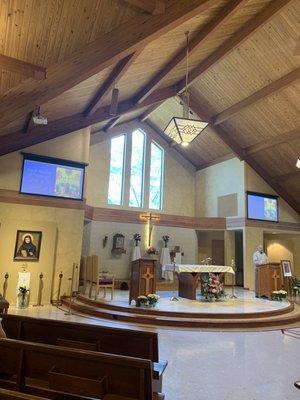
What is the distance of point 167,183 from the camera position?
12.3m

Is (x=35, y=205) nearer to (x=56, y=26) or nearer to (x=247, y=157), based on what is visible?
(x=56, y=26)

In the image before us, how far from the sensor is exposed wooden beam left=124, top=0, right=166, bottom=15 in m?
4.02

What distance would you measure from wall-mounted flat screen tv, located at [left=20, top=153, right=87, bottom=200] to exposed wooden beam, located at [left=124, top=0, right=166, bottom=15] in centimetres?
494

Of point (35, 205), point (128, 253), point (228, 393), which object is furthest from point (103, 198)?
point (228, 393)

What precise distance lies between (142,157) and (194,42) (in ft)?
19.9

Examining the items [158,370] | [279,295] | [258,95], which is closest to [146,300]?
[279,295]

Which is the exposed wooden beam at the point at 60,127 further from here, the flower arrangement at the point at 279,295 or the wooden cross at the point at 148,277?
the flower arrangement at the point at 279,295

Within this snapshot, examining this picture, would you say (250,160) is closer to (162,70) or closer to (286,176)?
(286,176)

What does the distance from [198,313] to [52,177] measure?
4922 millimetres

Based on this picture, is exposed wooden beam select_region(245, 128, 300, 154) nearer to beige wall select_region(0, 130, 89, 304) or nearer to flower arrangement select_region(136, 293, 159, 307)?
beige wall select_region(0, 130, 89, 304)

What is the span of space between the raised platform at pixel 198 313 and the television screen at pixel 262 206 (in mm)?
4443

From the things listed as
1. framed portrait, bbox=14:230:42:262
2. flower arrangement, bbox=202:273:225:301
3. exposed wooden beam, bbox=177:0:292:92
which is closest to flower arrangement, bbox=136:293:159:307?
flower arrangement, bbox=202:273:225:301

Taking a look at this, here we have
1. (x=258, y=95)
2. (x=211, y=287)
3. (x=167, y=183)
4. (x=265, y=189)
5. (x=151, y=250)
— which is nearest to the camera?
(x=211, y=287)

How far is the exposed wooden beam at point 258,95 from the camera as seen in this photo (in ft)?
25.2
